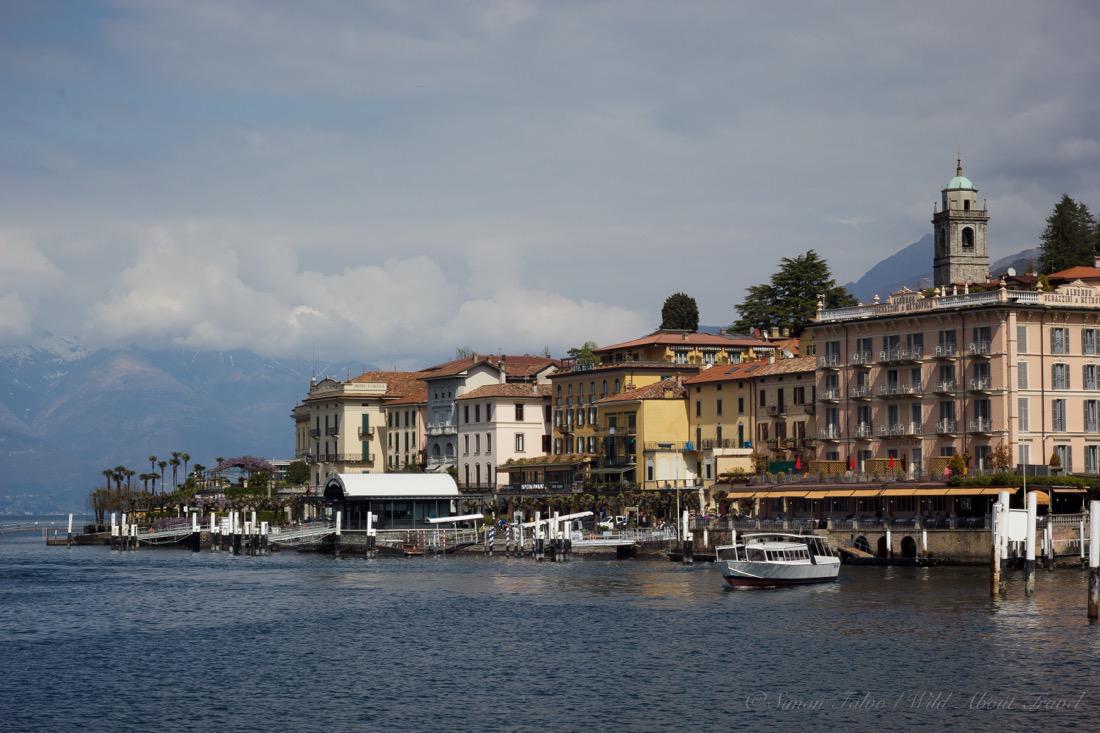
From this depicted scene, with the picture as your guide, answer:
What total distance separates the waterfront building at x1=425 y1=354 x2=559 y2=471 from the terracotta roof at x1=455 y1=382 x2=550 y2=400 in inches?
134

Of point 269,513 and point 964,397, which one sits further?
point 269,513

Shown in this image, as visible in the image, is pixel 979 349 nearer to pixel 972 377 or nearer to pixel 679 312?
pixel 972 377

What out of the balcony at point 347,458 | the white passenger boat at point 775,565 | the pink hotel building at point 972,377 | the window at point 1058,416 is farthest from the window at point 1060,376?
the balcony at point 347,458

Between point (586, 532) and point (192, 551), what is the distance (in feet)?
137

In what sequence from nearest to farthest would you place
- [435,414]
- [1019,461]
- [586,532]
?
1. [1019,461]
2. [586,532]
3. [435,414]

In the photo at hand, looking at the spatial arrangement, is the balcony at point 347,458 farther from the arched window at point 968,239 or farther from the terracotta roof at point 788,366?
the arched window at point 968,239

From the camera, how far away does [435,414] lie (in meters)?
168

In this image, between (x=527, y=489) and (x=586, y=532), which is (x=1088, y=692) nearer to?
(x=586, y=532)

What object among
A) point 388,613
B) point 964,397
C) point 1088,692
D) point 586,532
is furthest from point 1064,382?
point 1088,692

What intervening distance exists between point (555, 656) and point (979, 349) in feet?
173

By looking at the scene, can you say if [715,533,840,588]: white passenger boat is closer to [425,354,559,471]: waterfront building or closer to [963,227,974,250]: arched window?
[963,227,974,250]: arched window

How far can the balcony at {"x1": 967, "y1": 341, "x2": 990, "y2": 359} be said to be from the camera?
4090 inches

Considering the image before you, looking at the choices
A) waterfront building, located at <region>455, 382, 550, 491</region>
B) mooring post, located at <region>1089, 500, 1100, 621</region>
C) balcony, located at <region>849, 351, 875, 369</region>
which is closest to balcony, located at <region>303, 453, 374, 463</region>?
waterfront building, located at <region>455, 382, 550, 491</region>

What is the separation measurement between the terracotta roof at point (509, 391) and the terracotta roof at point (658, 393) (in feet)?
58.7
